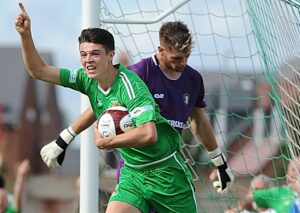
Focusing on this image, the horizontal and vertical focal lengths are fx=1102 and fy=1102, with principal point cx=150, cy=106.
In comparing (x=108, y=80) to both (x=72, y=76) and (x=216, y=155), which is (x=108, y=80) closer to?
(x=72, y=76)

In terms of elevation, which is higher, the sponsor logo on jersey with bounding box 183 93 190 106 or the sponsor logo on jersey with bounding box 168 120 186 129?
the sponsor logo on jersey with bounding box 183 93 190 106

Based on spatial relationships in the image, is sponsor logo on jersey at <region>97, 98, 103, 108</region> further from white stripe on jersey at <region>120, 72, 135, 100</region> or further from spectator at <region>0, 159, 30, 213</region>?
spectator at <region>0, 159, 30, 213</region>

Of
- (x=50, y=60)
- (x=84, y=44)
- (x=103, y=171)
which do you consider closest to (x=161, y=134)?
(x=84, y=44)

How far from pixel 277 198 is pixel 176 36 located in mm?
2323

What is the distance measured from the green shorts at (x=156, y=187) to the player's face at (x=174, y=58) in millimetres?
562

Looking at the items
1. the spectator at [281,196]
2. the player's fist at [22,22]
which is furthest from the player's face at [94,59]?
the spectator at [281,196]

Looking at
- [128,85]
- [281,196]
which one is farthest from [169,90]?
[281,196]

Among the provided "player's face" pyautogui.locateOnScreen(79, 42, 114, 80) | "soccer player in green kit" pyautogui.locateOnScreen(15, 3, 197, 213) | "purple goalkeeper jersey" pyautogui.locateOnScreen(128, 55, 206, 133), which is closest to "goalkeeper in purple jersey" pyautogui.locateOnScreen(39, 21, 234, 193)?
"purple goalkeeper jersey" pyautogui.locateOnScreen(128, 55, 206, 133)

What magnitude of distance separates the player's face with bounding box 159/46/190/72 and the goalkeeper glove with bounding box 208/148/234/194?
3.02ft

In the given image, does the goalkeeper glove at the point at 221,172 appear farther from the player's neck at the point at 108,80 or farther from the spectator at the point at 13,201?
the spectator at the point at 13,201

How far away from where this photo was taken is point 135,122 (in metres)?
6.45

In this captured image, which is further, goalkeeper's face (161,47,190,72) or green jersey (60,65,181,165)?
goalkeeper's face (161,47,190,72)

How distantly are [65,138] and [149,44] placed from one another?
134cm

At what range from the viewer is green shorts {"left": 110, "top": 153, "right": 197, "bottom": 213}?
6695 mm
